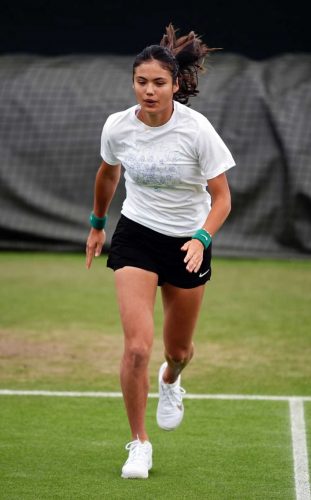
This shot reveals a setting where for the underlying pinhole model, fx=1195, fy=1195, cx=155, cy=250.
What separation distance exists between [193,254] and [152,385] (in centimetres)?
297

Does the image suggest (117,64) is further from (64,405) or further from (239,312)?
(64,405)

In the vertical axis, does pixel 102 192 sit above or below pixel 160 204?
below

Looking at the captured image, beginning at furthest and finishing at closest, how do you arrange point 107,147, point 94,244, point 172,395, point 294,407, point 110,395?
point 110,395 < point 294,407 < point 172,395 < point 94,244 < point 107,147

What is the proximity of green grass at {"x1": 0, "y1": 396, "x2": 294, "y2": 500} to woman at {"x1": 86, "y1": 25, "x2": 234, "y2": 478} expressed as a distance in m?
0.27

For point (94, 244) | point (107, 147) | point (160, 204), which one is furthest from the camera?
point (94, 244)

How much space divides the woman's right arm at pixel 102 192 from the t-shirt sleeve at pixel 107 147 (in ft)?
0.21

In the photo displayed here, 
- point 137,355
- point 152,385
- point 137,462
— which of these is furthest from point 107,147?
point 152,385

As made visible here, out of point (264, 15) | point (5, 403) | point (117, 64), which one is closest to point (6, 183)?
point (117, 64)

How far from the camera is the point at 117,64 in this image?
16.2m

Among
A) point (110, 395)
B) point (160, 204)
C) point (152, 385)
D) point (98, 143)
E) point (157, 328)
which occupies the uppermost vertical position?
point (160, 204)

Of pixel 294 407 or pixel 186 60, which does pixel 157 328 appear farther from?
pixel 186 60

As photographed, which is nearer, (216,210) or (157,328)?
(216,210)

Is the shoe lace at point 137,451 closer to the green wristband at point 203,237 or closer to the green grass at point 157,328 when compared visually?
the green wristband at point 203,237

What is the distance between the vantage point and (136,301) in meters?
6.05
